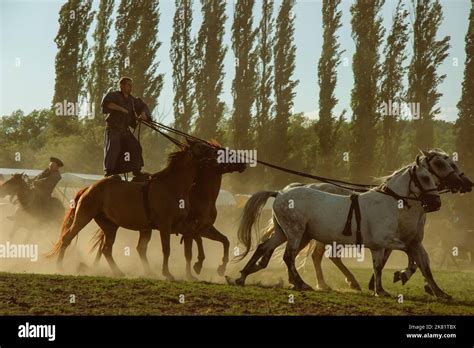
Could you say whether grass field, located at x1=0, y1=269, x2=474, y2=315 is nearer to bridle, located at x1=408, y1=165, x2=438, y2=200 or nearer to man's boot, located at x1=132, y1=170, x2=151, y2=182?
bridle, located at x1=408, y1=165, x2=438, y2=200

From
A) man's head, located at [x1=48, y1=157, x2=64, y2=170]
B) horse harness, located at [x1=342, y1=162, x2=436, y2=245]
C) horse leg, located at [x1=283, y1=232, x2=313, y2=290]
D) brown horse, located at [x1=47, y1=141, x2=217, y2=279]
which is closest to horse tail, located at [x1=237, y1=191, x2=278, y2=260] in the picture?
horse leg, located at [x1=283, y1=232, x2=313, y2=290]

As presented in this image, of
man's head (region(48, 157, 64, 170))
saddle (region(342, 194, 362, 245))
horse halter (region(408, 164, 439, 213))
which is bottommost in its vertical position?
saddle (region(342, 194, 362, 245))

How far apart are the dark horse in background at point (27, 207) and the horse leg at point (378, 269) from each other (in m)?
9.35

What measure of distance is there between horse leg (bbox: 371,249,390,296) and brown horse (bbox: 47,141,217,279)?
3.46 meters

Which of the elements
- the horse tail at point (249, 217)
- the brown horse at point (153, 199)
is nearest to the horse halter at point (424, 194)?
the horse tail at point (249, 217)

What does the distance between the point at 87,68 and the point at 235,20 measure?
27.2 ft

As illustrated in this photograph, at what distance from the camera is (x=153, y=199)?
13711 millimetres

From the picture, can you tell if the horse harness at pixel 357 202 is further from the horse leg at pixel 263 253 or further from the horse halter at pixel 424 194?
the horse leg at pixel 263 253

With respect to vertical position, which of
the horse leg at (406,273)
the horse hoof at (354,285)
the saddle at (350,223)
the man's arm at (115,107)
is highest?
the man's arm at (115,107)

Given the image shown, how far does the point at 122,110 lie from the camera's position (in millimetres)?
14336

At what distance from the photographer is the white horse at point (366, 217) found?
12.2 meters

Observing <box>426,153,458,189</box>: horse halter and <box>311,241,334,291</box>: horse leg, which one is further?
<box>311,241,334,291</box>: horse leg

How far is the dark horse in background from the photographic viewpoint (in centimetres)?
1855
